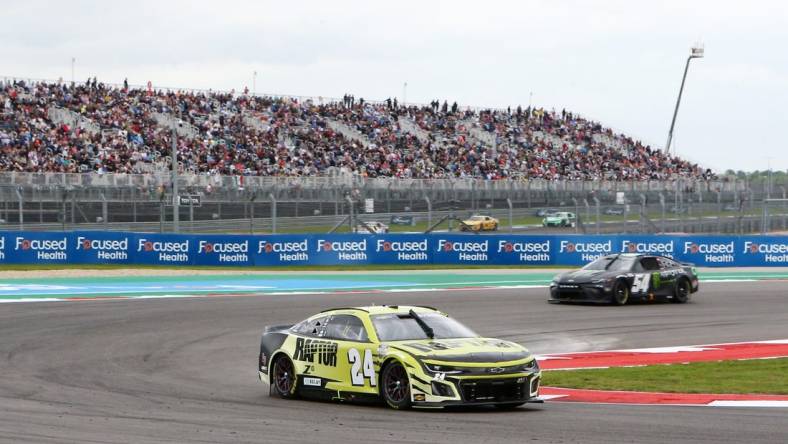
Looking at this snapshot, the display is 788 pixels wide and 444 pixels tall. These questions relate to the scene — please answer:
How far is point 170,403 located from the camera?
1264 centimetres

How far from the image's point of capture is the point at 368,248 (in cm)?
4066

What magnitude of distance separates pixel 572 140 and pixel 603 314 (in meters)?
46.5

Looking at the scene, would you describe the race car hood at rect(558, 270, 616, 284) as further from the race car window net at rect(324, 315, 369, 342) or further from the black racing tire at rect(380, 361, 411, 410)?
the black racing tire at rect(380, 361, 411, 410)

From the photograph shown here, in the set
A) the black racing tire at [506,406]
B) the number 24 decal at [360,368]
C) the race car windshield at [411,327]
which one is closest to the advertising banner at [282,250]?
the race car windshield at [411,327]

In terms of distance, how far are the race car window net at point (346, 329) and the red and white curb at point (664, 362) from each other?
2225 millimetres

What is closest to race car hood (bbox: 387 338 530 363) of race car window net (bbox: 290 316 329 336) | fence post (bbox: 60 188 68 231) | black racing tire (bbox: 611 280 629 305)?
race car window net (bbox: 290 316 329 336)

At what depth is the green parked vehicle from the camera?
1724 inches

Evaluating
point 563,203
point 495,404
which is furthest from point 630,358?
point 563,203

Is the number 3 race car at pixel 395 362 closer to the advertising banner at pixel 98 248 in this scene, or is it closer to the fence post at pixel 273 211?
the advertising banner at pixel 98 248

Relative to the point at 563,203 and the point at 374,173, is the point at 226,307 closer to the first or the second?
the point at 563,203

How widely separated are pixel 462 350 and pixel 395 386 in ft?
2.49

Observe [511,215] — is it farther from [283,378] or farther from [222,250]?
[283,378]

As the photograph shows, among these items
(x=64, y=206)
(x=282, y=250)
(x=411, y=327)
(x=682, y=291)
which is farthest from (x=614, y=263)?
(x=64, y=206)

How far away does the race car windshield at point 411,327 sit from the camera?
12.6 meters
